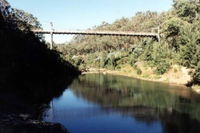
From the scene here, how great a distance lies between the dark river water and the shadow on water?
2.37m

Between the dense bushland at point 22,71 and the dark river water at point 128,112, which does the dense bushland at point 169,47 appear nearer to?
the dark river water at point 128,112

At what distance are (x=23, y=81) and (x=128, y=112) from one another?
Answer: 2189 cm

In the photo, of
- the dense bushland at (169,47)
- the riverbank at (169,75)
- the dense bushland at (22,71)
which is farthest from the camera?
the riverbank at (169,75)

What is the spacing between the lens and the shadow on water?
25.9 m

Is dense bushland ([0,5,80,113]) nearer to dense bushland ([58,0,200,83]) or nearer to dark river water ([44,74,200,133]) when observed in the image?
dark river water ([44,74,200,133])

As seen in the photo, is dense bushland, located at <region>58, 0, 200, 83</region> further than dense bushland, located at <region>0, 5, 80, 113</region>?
Yes

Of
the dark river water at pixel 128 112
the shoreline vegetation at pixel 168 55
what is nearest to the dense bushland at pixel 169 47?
the shoreline vegetation at pixel 168 55

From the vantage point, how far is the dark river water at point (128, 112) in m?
29.8

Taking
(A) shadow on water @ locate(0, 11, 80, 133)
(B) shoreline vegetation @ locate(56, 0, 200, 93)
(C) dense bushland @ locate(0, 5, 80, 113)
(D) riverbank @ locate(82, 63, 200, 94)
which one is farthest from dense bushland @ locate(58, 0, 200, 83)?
(C) dense bushland @ locate(0, 5, 80, 113)

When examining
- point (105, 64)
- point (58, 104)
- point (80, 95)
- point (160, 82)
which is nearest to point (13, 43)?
point (80, 95)

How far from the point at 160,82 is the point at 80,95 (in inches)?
921

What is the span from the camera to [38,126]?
81.1 ft

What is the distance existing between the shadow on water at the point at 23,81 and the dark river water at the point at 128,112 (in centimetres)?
237

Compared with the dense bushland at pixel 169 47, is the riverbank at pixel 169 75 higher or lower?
lower
